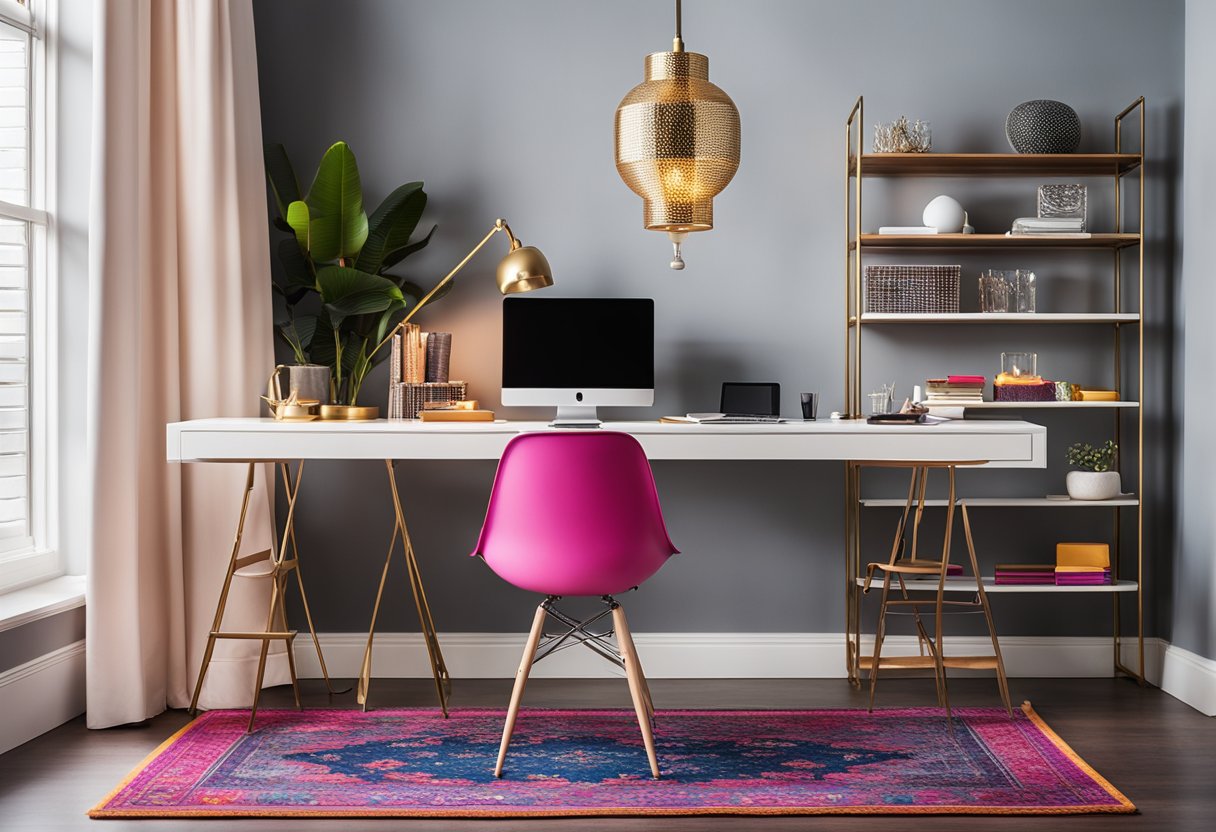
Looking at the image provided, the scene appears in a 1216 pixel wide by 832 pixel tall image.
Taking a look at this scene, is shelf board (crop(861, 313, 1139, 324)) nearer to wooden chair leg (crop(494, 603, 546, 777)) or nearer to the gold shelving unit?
the gold shelving unit

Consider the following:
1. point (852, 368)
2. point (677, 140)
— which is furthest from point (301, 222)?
point (852, 368)

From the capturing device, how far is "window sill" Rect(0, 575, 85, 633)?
2.80 meters

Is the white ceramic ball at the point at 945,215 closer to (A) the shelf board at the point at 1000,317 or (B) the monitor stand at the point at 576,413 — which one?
(A) the shelf board at the point at 1000,317

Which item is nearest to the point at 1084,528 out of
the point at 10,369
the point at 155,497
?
the point at 155,497

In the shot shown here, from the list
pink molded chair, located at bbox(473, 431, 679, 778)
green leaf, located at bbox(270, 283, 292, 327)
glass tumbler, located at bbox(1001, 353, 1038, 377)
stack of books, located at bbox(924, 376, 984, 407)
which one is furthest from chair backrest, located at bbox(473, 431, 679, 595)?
glass tumbler, located at bbox(1001, 353, 1038, 377)

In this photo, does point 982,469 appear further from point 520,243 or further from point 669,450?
point 520,243

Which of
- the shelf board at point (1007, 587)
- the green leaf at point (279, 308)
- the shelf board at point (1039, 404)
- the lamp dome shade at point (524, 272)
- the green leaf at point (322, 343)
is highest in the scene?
the lamp dome shade at point (524, 272)

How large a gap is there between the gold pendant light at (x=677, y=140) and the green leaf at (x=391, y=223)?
126cm

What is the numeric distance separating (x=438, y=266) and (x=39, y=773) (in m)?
2.02

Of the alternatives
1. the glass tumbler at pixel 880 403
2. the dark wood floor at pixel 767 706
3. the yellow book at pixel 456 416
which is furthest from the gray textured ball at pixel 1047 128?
the yellow book at pixel 456 416

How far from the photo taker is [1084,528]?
145 inches

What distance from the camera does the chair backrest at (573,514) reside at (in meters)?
2.50

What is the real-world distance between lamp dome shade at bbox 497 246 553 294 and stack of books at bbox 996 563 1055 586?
1.83m

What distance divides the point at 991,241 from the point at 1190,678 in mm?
1588
